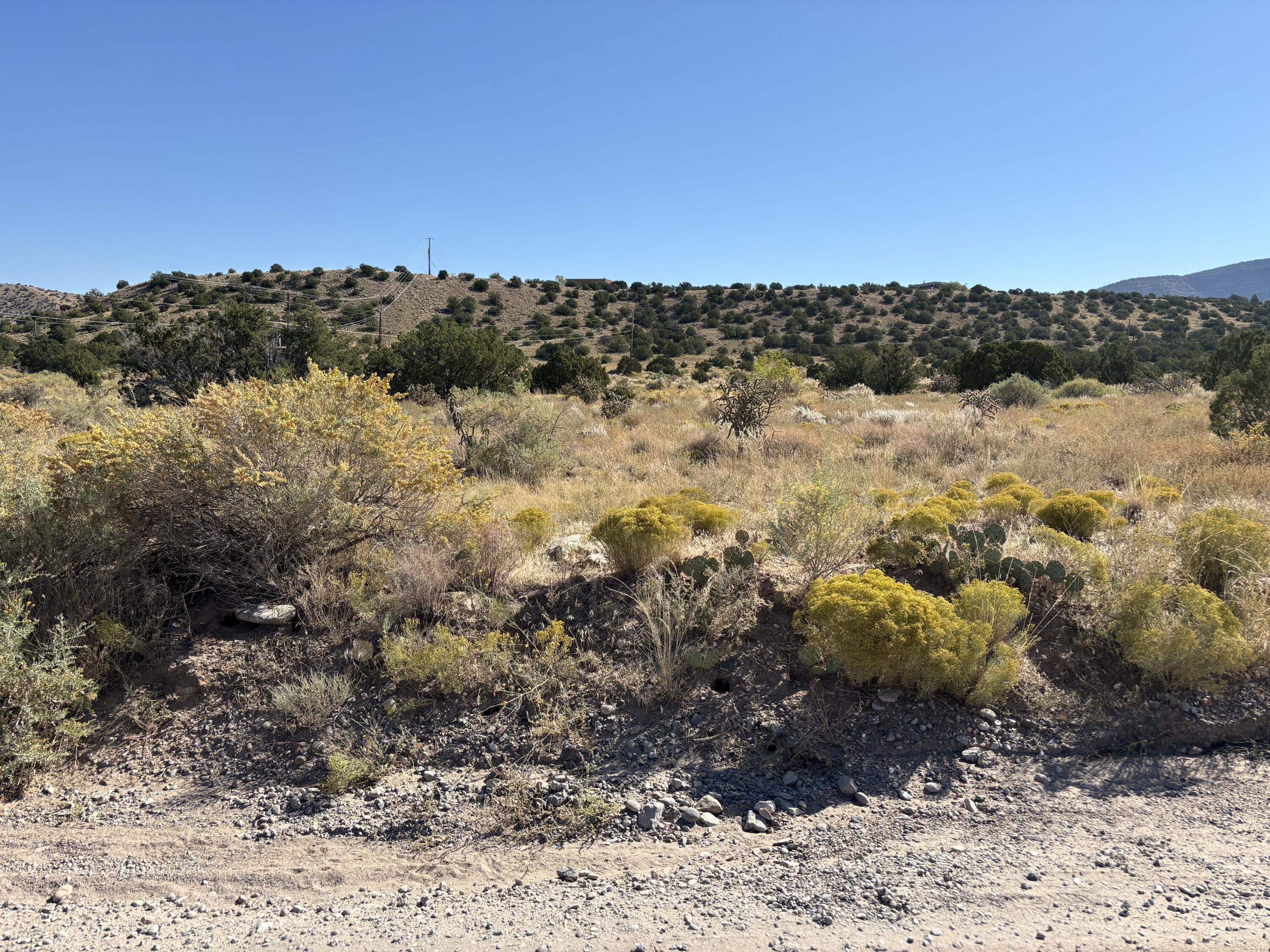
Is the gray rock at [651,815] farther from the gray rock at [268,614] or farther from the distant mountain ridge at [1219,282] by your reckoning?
the distant mountain ridge at [1219,282]

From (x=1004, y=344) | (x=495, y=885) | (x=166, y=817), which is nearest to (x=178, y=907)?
(x=166, y=817)

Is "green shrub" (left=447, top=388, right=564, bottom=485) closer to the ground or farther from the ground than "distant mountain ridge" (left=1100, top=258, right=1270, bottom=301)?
closer to the ground

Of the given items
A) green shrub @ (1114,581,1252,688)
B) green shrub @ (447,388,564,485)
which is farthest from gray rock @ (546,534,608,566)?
green shrub @ (1114,581,1252,688)

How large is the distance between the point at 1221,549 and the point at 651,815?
467 centimetres

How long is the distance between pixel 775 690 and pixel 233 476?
410 centimetres

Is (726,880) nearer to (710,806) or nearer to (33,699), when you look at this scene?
(710,806)

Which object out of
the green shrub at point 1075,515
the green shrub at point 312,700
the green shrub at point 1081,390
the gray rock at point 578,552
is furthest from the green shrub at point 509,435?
the green shrub at point 1081,390

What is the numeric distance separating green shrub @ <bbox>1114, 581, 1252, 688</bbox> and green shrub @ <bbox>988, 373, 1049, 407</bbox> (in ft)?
50.6

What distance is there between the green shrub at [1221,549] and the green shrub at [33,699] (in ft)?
24.9

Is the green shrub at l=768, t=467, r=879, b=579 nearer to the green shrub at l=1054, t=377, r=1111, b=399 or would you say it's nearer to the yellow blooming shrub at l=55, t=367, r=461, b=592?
the yellow blooming shrub at l=55, t=367, r=461, b=592

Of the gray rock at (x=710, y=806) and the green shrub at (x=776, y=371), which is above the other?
the green shrub at (x=776, y=371)

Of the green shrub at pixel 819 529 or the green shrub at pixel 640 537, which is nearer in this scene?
the green shrub at pixel 819 529

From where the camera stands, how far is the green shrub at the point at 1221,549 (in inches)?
195

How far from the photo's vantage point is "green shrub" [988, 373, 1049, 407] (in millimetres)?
18719
